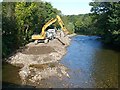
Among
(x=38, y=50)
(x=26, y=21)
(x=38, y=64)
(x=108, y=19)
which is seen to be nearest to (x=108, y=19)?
(x=108, y=19)

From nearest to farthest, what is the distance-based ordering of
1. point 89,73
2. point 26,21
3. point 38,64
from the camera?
1. point 89,73
2. point 38,64
3. point 26,21

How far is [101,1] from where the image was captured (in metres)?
40.0

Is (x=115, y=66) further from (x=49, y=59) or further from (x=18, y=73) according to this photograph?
(x=18, y=73)

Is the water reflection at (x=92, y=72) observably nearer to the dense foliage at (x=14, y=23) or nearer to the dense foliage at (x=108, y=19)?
the dense foliage at (x=14, y=23)

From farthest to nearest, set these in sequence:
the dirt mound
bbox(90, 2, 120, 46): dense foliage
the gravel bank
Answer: bbox(90, 2, 120, 46): dense foliage < the dirt mound < the gravel bank

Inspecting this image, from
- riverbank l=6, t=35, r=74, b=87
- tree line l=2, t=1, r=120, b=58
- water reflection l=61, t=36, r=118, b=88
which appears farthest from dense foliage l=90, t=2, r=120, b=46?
riverbank l=6, t=35, r=74, b=87

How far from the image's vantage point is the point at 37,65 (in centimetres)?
2103

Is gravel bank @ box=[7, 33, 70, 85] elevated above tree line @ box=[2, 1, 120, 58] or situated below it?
below

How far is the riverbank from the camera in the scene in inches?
681

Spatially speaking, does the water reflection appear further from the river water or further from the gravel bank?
the gravel bank

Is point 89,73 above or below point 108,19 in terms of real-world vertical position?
below

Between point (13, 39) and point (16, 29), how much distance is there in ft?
3.93

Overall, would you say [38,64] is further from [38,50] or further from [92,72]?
[38,50]

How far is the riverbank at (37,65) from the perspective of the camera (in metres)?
17.3
